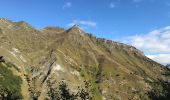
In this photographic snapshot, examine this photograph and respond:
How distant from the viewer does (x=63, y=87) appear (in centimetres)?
18338

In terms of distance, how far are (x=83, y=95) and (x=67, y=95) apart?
16085 mm

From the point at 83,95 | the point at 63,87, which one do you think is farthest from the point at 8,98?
the point at 83,95

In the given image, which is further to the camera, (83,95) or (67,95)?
(83,95)

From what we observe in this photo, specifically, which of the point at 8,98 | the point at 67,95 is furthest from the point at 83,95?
the point at 8,98

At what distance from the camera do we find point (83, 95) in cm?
19675

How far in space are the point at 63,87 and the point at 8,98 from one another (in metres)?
42.7

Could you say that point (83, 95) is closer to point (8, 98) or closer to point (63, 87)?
point (63, 87)

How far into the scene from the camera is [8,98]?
147625mm

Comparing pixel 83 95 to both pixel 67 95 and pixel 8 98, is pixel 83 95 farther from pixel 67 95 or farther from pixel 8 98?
pixel 8 98

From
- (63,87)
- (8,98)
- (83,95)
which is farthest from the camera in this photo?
(83,95)

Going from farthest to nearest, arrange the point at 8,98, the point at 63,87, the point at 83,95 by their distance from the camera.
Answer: the point at 83,95 < the point at 63,87 < the point at 8,98

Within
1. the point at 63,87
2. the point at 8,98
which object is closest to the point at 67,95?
the point at 63,87

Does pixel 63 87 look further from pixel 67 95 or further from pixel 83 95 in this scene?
pixel 83 95

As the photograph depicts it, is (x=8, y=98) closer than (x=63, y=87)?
Yes
